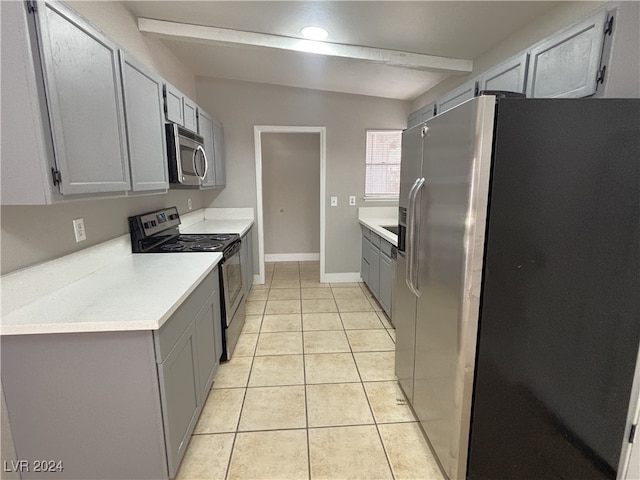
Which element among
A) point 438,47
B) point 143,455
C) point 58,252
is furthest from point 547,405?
point 438,47

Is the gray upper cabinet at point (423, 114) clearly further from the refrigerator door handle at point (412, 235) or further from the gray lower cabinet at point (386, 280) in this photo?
the refrigerator door handle at point (412, 235)

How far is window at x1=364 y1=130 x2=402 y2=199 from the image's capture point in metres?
4.35

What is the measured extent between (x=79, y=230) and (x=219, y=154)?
7.35 ft

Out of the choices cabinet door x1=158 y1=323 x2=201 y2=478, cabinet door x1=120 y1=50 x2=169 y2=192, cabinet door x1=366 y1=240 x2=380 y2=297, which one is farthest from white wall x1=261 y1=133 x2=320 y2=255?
cabinet door x1=158 y1=323 x2=201 y2=478

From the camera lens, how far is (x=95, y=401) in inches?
51.5

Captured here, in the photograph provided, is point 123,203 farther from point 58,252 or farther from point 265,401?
point 265,401

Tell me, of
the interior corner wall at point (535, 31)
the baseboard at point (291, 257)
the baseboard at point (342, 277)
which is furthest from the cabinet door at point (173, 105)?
the baseboard at point (291, 257)

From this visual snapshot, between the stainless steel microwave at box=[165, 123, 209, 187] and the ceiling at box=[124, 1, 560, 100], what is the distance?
2.69 feet

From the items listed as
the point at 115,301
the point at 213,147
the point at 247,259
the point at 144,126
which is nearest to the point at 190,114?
the point at 213,147

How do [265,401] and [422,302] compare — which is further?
[265,401]

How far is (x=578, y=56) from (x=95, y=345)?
244 cm

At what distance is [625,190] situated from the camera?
1.24 metres

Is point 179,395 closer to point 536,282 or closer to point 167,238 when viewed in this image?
point 167,238

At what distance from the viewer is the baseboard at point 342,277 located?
4.58 m
